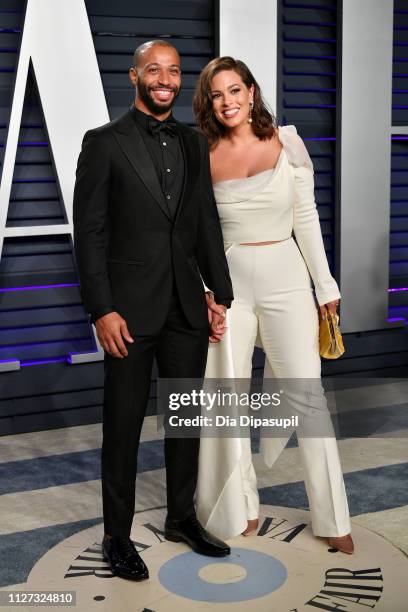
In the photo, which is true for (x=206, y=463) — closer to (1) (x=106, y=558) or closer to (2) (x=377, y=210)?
(1) (x=106, y=558)

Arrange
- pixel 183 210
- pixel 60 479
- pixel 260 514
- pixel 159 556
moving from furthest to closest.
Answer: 1. pixel 60 479
2. pixel 260 514
3. pixel 159 556
4. pixel 183 210

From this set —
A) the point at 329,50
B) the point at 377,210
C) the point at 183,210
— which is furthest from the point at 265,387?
the point at 329,50

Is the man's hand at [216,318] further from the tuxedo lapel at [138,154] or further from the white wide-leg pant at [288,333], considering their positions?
the tuxedo lapel at [138,154]

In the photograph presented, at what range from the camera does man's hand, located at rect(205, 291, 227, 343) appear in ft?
10.1

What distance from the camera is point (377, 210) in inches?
211

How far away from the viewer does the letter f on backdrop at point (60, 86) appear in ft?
14.5

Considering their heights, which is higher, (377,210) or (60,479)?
(377,210)

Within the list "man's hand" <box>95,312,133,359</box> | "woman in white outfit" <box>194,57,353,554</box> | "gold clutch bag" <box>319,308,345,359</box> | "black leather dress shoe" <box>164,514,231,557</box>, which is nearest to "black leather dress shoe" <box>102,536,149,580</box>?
"black leather dress shoe" <box>164,514,231,557</box>

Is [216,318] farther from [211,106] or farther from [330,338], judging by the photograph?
[211,106]

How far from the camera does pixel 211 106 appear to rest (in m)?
3.11

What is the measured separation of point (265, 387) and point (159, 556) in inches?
28.4

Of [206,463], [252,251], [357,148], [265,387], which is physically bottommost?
[206,463]
